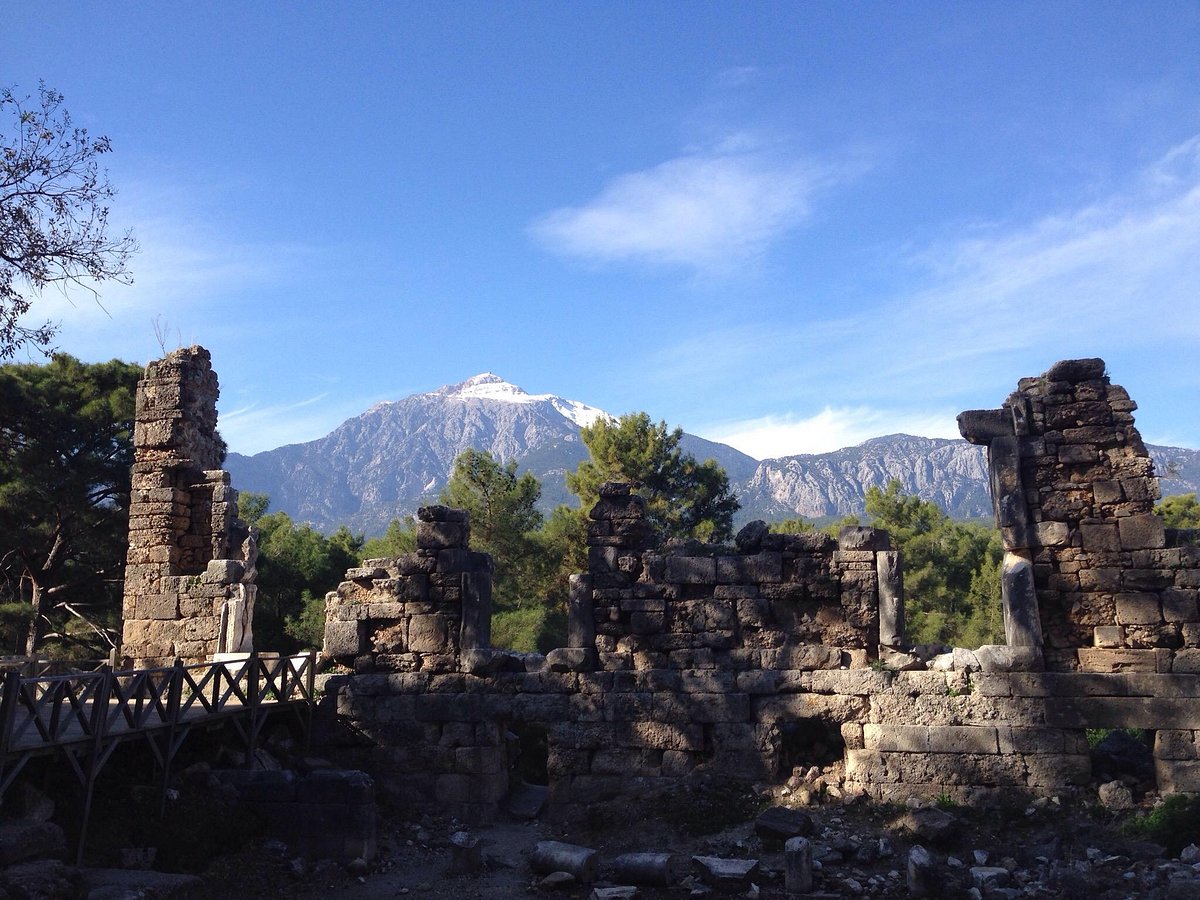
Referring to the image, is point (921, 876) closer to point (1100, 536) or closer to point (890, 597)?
point (890, 597)

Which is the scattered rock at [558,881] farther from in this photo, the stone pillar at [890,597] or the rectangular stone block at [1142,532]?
the rectangular stone block at [1142,532]

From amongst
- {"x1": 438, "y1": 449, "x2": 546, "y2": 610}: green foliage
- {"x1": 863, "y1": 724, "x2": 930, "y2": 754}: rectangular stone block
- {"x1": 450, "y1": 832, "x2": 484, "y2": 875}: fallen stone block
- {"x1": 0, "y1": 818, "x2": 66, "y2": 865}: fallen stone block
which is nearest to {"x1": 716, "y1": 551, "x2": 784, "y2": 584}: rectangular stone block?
{"x1": 863, "y1": 724, "x2": 930, "y2": 754}: rectangular stone block

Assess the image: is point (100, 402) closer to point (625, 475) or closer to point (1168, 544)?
point (625, 475)

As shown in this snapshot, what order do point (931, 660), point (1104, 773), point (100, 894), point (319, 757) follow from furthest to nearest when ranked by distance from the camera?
point (319, 757)
point (931, 660)
point (1104, 773)
point (100, 894)

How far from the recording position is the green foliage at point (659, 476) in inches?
1224

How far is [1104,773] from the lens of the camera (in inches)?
437

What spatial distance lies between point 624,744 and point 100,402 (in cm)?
1692

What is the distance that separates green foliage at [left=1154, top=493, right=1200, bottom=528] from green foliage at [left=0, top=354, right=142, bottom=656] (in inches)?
1102

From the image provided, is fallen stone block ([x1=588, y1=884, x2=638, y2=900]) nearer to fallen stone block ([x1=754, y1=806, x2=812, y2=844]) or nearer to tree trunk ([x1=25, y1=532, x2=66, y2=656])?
fallen stone block ([x1=754, y1=806, x2=812, y2=844])

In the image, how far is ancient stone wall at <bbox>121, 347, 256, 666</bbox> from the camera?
1440cm

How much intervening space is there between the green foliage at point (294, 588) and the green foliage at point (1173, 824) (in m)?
15.7

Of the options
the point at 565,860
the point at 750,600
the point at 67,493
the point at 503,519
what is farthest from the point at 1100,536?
the point at 67,493

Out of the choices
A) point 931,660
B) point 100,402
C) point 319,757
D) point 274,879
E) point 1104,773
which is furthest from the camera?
point 100,402

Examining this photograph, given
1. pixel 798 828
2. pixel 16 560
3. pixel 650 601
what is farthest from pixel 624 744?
pixel 16 560
